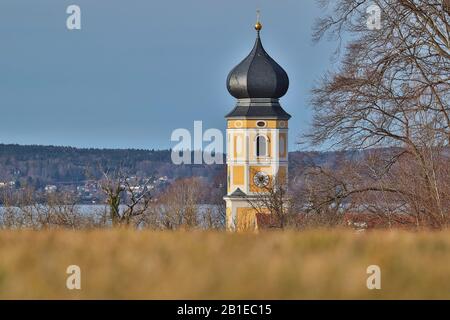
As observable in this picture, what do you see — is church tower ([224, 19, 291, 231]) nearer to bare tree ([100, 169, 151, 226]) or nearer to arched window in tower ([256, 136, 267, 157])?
arched window in tower ([256, 136, 267, 157])

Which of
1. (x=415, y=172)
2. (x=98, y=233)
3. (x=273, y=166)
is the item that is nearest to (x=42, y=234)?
(x=98, y=233)

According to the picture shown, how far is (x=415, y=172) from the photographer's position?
34.8 metres

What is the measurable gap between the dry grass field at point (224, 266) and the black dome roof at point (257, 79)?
78.7 meters

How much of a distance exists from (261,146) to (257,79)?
494 centimetres

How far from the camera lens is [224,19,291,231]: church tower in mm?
88125

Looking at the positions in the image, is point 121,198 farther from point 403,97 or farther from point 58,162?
point 58,162

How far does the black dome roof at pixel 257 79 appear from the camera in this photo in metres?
89.1

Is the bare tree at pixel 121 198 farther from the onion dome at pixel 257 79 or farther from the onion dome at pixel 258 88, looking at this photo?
the onion dome at pixel 257 79

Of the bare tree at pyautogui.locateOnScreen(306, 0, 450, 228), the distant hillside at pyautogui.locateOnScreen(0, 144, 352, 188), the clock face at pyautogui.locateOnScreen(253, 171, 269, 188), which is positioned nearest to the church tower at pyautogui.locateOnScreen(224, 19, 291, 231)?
the clock face at pyautogui.locateOnScreen(253, 171, 269, 188)

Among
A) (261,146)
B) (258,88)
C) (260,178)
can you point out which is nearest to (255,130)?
(261,146)

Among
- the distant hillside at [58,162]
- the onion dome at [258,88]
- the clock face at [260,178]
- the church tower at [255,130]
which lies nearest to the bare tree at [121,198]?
the distant hillside at [58,162]

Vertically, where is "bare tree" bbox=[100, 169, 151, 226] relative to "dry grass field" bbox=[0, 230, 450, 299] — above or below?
above

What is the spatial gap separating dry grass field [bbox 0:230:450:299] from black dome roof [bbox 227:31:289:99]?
78723 millimetres
